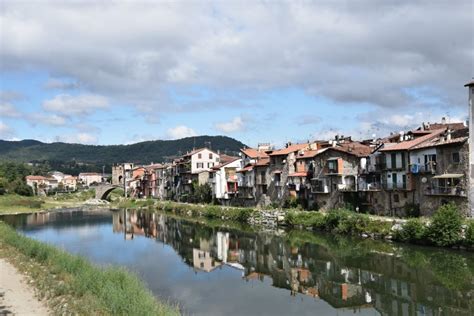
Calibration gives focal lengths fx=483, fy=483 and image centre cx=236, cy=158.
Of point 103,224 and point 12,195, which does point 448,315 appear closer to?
point 103,224

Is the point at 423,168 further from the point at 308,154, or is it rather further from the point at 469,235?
the point at 308,154

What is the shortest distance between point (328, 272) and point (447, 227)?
332 inches

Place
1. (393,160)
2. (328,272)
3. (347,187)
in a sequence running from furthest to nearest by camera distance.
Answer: (347,187) → (393,160) → (328,272)

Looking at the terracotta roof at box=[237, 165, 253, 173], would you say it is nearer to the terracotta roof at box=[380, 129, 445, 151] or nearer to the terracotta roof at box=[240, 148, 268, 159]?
the terracotta roof at box=[240, 148, 268, 159]

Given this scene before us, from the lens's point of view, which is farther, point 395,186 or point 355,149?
point 355,149

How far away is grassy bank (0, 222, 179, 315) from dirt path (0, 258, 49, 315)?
13.6 inches

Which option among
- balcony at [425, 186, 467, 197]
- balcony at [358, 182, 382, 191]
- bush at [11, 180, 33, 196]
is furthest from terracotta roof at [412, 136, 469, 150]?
bush at [11, 180, 33, 196]

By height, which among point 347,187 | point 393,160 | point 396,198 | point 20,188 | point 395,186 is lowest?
point 396,198

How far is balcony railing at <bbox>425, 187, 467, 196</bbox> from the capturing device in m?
32.6

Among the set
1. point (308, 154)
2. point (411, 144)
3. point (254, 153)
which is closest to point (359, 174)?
point (411, 144)

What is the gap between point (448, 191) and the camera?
33562 mm

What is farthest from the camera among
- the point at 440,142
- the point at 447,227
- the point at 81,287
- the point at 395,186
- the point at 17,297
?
the point at 395,186

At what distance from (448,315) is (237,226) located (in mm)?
32396

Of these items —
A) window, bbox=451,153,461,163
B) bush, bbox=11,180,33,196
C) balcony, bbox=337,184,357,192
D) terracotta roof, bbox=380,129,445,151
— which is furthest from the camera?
bush, bbox=11,180,33,196
